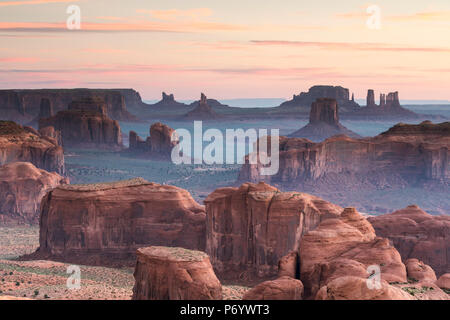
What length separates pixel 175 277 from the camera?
1518 inches

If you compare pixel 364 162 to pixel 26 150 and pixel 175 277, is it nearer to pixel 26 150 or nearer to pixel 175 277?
pixel 26 150

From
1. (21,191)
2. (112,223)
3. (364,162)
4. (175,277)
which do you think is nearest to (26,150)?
(21,191)

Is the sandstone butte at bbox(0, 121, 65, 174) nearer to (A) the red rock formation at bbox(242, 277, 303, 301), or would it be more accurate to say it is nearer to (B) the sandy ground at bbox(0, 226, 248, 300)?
(B) the sandy ground at bbox(0, 226, 248, 300)

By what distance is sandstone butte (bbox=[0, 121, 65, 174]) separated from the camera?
12369 cm

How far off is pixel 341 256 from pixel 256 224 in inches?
586

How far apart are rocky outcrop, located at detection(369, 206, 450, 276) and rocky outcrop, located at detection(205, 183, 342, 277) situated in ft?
16.5

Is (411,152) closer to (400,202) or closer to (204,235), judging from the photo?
(400,202)

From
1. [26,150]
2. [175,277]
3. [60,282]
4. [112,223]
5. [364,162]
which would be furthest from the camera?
[364,162]

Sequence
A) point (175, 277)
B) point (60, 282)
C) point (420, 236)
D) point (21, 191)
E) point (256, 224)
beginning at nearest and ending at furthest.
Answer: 1. point (175, 277)
2. point (60, 282)
3. point (256, 224)
4. point (420, 236)
5. point (21, 191)

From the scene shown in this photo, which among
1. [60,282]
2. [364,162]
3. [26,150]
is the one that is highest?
[26,150]

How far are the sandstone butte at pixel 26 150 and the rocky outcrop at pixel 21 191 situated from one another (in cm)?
2789
